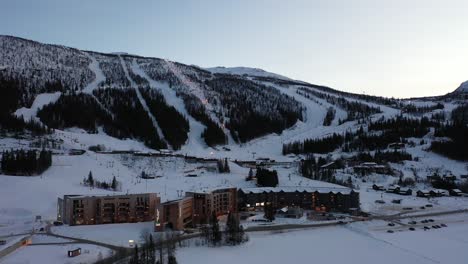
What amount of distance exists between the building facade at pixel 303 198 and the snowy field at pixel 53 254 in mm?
24794

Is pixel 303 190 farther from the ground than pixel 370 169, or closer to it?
closer to it

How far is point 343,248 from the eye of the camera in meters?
43.0

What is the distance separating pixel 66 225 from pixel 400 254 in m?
34.6

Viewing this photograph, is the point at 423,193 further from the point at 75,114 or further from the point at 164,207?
the point at 75,114

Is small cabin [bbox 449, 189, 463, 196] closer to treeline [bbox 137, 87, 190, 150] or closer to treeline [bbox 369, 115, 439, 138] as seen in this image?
treeline [bbox 369, 115, 439, 138]

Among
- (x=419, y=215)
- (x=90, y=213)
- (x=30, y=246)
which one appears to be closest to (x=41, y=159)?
(x=90, y=213)

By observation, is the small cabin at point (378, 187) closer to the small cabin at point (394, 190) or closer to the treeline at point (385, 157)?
the small cabin at point (394, 190)

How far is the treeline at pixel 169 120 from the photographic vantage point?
13650 centimetres

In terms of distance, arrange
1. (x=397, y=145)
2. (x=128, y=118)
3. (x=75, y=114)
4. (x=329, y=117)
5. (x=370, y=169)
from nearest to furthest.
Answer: (x=370, y=169) < (x=397, y=145) < (x=75, y=114) < (x=128, y=118) < (x=329, y=117)

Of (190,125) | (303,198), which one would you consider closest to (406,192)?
(303,198)

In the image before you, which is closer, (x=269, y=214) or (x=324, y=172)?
(x=269, y=214)

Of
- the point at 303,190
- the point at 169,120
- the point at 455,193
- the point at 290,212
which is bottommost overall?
the point at 290,212

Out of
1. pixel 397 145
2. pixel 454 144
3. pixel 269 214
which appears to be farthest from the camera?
pixel 397 145

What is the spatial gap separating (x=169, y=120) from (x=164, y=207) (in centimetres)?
10000
